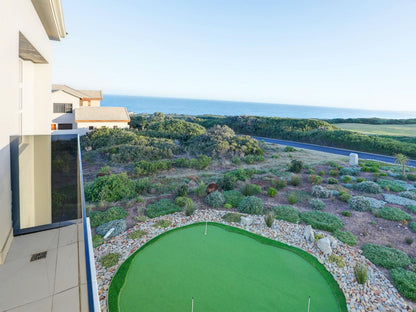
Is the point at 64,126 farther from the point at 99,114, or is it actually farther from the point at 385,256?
the point at 385,256

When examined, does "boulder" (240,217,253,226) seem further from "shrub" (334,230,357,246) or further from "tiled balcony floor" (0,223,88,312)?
"tiled balcony floor" (0,223,88,312)

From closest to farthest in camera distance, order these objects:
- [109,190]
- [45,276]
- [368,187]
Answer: [45,276], [109,190], [368,187]

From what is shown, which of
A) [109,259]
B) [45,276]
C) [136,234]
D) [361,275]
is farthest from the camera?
[136,234]

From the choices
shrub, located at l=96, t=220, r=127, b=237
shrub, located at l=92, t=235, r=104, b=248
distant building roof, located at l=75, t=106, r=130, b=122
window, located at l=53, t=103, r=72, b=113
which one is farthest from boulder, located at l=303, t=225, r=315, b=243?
window, located at l=53, t=103, r=72, b=113

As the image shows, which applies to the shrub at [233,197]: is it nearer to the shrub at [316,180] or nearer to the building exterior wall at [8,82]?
the shrub at [316,180]

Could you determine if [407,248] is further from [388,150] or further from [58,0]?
[388,150]

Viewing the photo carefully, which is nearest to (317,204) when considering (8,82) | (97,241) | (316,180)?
(316,180)

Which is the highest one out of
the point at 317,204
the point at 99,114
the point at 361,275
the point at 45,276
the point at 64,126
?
the point at 99,114

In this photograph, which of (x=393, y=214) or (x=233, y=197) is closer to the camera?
(x=393, y=214)
